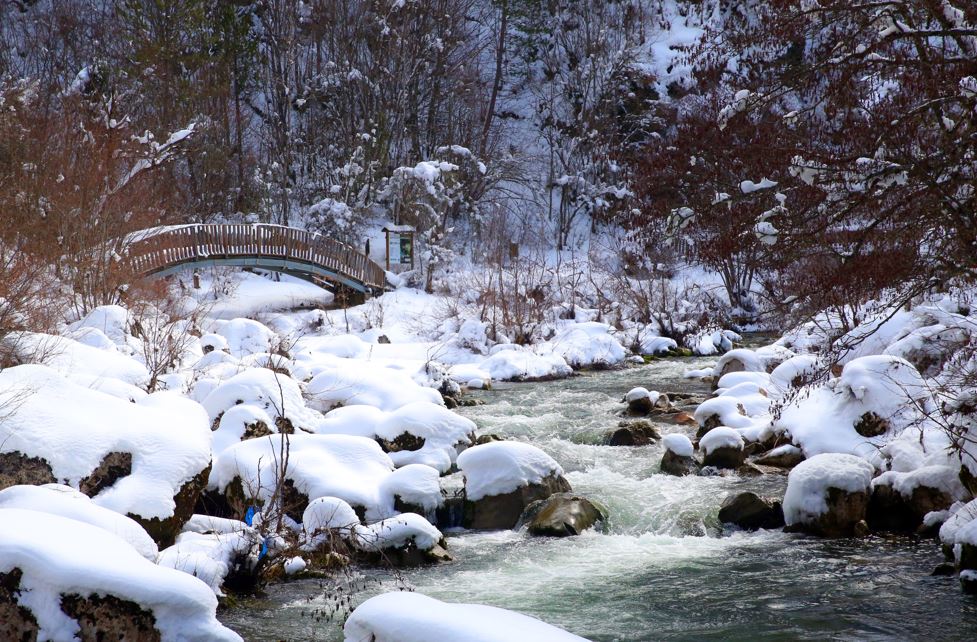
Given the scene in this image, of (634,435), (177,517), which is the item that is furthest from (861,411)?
(177,517)

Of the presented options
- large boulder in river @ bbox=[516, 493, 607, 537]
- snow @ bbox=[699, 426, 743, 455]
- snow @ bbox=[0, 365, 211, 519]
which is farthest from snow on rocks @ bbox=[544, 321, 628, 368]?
snow @ bbox=[0, 365, 211, 519]

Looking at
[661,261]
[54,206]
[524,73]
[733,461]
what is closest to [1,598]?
[733,461]

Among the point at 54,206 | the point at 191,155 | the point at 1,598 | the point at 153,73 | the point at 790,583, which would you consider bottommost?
the point at 790,583

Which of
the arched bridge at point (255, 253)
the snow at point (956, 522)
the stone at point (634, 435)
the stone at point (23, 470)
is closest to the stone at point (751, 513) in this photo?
the snow at point (956, 522)

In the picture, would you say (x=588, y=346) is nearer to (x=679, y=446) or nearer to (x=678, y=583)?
(x=679, y=446)

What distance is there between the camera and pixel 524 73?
4550 cm

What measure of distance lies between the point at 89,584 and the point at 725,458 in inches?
312

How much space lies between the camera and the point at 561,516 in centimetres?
890

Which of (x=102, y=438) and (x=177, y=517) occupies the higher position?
(x=102, y=438)

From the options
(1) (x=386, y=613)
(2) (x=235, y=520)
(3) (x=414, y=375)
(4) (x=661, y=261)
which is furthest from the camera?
(4) (x=661, y=261)

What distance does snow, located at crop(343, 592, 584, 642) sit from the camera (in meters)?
4.09

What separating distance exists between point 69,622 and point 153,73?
31392mm

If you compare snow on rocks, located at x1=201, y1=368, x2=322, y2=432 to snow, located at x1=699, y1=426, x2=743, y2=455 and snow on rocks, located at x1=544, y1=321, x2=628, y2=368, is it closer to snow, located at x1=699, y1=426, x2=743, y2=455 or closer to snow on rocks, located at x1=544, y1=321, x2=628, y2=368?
snow, located at x1=699, y1=426, x2=743, y2=455

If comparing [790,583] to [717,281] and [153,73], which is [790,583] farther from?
[153,73]
